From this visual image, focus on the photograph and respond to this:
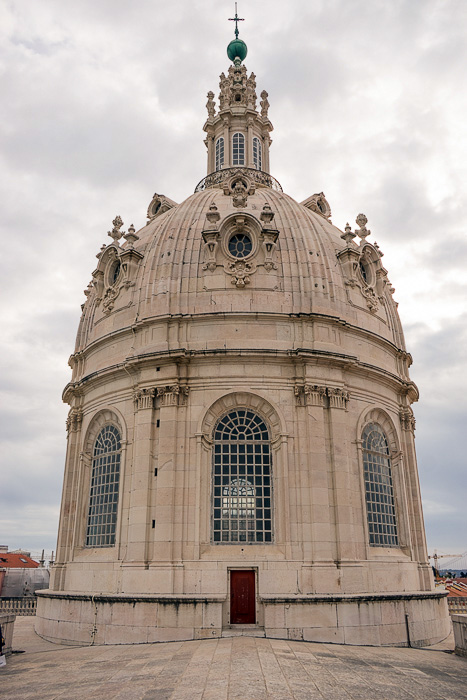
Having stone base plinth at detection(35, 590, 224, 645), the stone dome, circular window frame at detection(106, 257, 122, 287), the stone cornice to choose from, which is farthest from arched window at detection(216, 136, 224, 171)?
stone base plinth at detection(35, 590, 224, 645)

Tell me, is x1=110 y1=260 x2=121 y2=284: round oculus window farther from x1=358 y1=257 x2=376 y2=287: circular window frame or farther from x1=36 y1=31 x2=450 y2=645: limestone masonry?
x1=358 y1=257 x2=376 y2=287: circular window frame

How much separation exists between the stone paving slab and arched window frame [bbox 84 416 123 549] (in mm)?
5466

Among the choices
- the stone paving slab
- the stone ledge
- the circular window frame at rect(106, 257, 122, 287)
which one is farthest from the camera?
the circular window frame at rect(106, 257, 122, 287)

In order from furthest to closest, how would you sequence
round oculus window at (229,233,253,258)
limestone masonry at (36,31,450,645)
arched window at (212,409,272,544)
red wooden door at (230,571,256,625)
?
round oculus window at (229,233,253,258)
arched window at (212,409,272,544)
limestone masonry at (36,31,450,645)
red wooden door at (230,571,256,625)

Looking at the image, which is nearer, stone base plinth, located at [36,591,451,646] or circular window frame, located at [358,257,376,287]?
stone base plinth, located at [36,591,451,646]

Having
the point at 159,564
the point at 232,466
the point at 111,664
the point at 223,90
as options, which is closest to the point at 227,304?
the point at 232,466

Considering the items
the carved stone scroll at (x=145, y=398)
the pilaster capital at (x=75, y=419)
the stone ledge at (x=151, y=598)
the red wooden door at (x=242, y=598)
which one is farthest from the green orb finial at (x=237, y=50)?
the stone ledge at (x=151, y=598)

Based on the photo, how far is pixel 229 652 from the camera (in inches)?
669

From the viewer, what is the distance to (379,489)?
85.6 feet

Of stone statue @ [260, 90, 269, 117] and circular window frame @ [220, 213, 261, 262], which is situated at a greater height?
stone statue @ [260, 90, 269, 117]

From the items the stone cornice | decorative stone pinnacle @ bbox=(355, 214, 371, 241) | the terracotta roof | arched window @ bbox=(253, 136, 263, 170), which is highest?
arched window @ bbox=(253, 136, 263, 170)

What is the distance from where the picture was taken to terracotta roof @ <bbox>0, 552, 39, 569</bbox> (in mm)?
51719

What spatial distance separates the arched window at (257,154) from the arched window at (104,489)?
70.0ft

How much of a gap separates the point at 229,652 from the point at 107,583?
26.2ft
